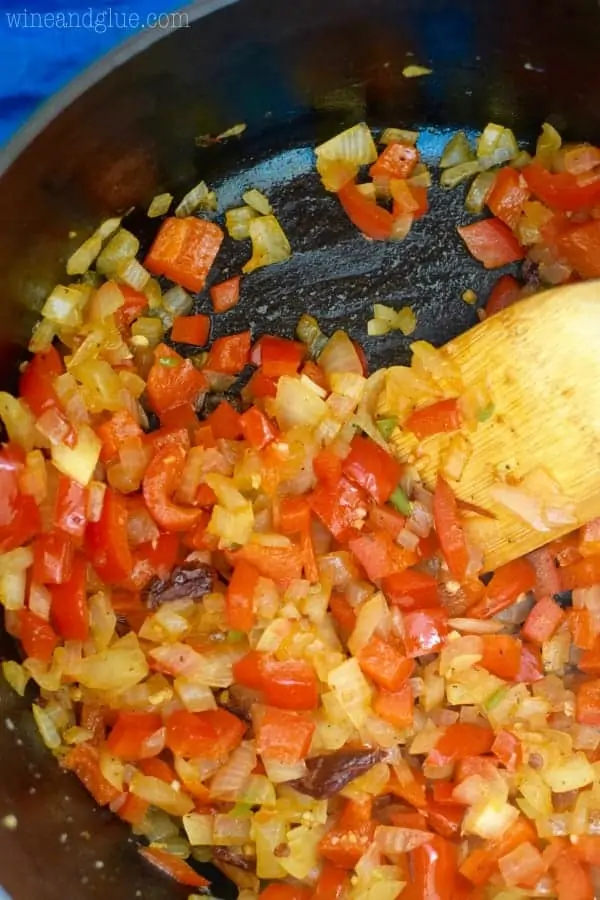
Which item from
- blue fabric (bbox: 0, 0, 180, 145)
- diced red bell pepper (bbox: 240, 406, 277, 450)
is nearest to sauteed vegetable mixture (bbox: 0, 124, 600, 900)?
diced red bell pepper (bbox: 240, 406, 277, 450)

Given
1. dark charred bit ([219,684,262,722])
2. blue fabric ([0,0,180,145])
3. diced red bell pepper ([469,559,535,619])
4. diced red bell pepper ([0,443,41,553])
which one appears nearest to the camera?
diced red bell pepper ([0,443,41,553])

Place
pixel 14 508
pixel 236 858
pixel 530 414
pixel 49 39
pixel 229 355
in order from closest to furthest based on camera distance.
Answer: pixel 14 508 < pixel 530 414 < pixel 236 858 < pixel 229 355 < pixel 49 39

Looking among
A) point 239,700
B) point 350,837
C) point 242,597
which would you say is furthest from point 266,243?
point 350,837

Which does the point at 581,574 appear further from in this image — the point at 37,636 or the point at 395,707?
the point at 37,636

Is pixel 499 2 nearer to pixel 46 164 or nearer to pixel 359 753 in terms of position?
pixel 46 164

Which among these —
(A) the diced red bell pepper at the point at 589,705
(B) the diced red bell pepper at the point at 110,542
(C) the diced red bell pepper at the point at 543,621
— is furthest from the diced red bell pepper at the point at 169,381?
(A) the diced red bell pepper at the point at 589,705

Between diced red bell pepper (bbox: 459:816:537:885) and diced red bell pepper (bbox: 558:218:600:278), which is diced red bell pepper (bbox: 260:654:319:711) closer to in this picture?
diced red bell pepper (bbox: 459:816:537:885)
